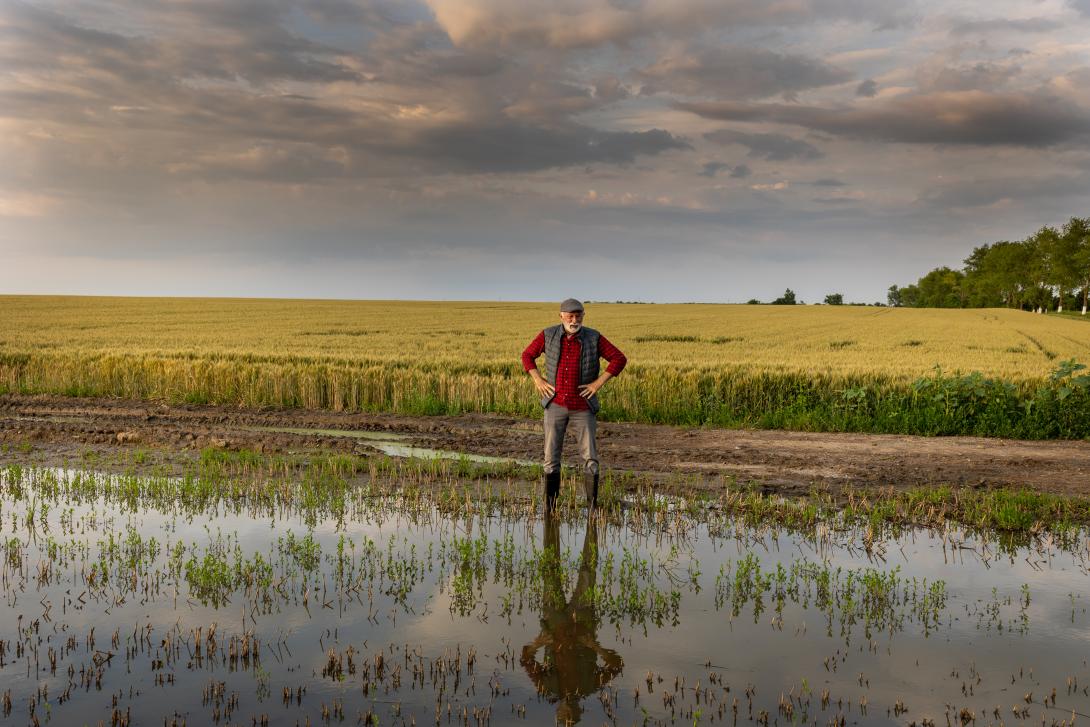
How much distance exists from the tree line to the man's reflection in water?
4447 inches

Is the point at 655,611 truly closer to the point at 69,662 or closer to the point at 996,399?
the point at 69,662

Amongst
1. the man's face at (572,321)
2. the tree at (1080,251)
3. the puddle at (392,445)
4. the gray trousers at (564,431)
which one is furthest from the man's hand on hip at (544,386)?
the tree at (1080,251)

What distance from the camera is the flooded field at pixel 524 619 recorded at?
5449 mm

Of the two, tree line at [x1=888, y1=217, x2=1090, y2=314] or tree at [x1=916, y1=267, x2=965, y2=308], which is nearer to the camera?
tree line at [x1=888, y1=217, x2=1090, y2=314]

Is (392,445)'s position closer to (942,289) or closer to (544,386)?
(544,386)

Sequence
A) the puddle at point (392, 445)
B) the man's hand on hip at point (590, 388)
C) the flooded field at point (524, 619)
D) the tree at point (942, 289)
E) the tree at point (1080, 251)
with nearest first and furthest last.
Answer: the flooded field at point (524, 619) → the man's hand on hip at point (590, 388) → the puddle at point (392, 445) → the tree at point (1080, 251) → the tree at point (942, 289)

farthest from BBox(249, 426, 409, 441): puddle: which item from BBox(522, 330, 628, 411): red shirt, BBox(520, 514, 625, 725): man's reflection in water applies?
BBox(520, 514, 625, 725): man's reflection in water

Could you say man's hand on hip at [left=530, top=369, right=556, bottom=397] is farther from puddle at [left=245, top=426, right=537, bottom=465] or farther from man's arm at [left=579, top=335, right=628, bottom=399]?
puddle at [left=245, top=426, right=537, bottom=465]

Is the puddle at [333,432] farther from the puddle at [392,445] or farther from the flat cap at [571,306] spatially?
the flat cap at [571,306]

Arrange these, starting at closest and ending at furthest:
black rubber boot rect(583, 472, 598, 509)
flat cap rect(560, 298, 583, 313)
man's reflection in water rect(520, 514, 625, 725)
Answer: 1. man's reflection in water rect(520, 514, 625, 725)
2. flat cap rect(560, 298, 583, 313)
3. black rubber boot rect(583, 472, 598, 509)

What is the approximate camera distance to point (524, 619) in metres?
6.84

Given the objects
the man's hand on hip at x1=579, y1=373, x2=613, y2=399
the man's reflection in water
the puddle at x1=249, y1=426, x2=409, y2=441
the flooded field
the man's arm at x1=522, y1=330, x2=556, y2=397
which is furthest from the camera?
the puddle at x1=249, y1=426, x2=409, y2=441

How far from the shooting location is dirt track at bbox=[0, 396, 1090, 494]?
13.2 m

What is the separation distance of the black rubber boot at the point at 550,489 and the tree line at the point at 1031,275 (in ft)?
362
